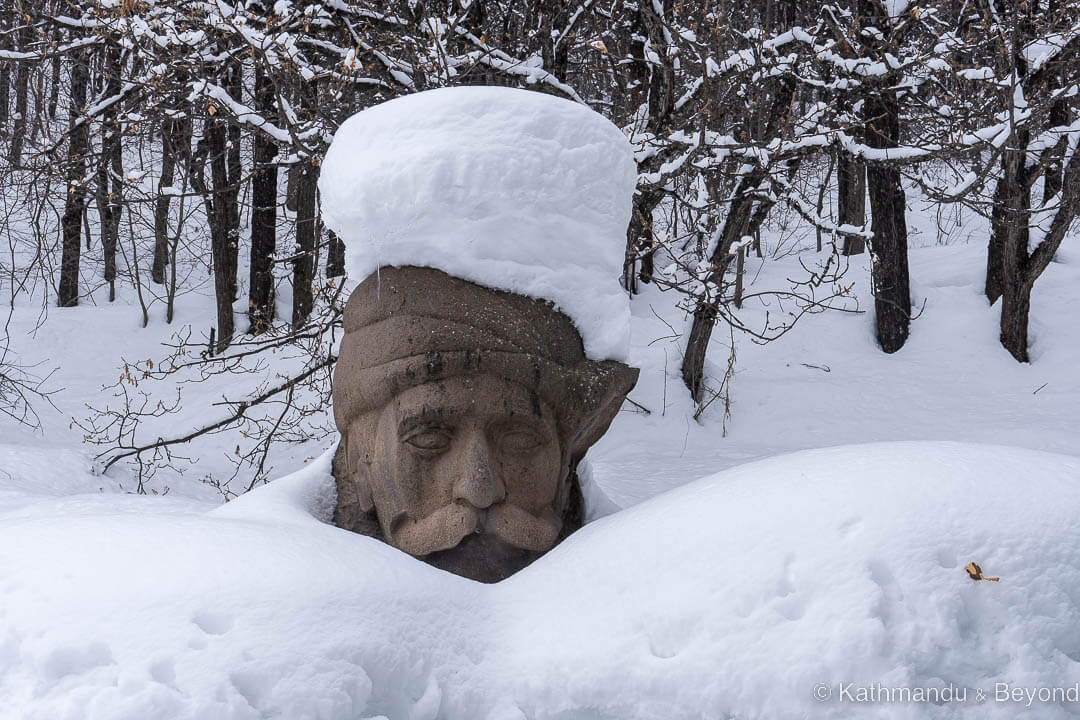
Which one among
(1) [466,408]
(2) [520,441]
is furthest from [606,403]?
(1) [466,408]

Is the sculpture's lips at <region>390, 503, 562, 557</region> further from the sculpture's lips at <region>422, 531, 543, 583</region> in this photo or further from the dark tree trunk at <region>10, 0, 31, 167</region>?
the dark tree trunk at <region>10, 0, 31, 167</region>

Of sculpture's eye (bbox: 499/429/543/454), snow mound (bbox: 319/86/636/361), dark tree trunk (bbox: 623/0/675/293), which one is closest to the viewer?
snow mound (bbox: 319/86/636/361)

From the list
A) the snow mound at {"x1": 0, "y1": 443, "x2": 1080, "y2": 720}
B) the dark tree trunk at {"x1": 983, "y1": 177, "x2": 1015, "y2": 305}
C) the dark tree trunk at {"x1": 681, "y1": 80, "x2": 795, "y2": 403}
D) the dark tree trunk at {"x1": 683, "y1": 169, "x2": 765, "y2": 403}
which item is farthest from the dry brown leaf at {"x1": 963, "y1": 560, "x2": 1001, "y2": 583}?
the dark tree trunk at {"x1": 983, "y1": 177, "x2": 1015, "y2": 305}

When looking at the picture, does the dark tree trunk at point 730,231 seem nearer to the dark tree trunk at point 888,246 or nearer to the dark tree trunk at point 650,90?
the dark tree trunk at point 650,90

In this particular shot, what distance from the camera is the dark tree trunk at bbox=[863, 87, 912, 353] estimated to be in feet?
23.1

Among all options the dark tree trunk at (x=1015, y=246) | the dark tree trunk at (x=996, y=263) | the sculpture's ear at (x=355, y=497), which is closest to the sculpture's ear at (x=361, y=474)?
the sculpture's ear at (x=355, y=497)

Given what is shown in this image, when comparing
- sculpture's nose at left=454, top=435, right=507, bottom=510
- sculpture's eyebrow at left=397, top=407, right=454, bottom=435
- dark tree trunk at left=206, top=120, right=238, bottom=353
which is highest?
sculpture's eyebrow at left=397, top=407, right=454, bottom=435

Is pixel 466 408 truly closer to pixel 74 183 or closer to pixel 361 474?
Answer: pixel 361 474

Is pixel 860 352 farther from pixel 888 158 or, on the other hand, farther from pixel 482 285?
pixel 482 285

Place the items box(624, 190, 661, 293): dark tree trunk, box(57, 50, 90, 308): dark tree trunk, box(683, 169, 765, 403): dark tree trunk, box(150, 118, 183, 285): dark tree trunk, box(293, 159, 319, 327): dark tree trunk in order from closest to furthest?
box(624, 190, 661, 293): dark tree trunk < box(683, 169, 765, 403): dark tree trunk < box(57, 50, 90, 308): dark tree trunk < box(150, 118, 183, 285): dark tree trunk < box(293, 159, 319, 327): dark tree trunk

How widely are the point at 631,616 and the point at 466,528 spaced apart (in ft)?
2.85

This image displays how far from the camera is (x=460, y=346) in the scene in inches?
101

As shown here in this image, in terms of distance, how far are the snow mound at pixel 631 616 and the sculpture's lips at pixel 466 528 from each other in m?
0.59

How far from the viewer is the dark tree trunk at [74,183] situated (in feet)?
23.0
